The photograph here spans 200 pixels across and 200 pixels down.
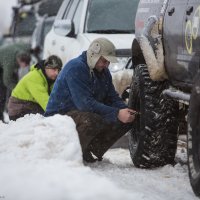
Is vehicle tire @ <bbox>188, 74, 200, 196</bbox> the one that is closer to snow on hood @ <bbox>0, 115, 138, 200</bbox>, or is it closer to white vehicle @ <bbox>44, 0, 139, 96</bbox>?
snow on hood @ <bbox>0, 115, 138, 200</bbox>

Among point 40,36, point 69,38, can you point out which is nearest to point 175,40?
point 69,38

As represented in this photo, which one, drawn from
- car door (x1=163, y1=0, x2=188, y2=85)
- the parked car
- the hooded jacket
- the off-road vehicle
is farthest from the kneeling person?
the parked car

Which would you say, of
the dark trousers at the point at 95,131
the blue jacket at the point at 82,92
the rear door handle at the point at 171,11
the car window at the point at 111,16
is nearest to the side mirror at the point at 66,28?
the car window at the point at 111,16

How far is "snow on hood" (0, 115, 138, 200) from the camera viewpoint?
489 centimetres

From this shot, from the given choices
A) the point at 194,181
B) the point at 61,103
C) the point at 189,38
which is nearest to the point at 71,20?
the point at 61,103

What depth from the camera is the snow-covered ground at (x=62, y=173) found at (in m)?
A: 4.92

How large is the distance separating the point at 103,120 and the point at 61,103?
44cm

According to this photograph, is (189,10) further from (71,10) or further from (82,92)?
(71,10)

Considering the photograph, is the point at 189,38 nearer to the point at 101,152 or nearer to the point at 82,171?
the point at 82,171

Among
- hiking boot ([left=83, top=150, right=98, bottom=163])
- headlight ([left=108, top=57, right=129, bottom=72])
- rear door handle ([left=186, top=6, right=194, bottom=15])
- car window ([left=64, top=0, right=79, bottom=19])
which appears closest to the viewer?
rear door handle ([left=186, top=6, right=194, bottom=15])

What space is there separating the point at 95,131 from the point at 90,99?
29 cm

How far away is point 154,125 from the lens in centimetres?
665

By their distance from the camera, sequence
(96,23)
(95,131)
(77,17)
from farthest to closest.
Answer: (77,17) → (96,23) → (95,131)

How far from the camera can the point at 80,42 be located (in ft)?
31.3
